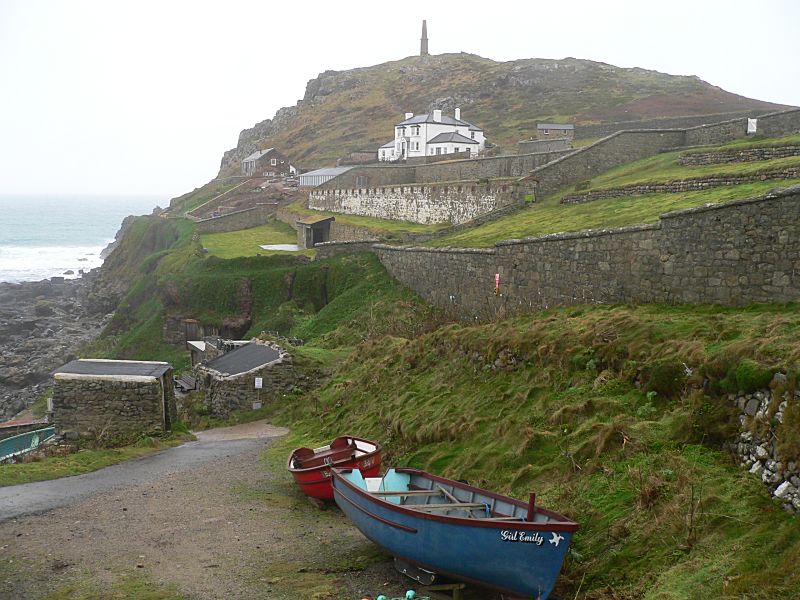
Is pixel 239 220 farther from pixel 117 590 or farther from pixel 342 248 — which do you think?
pixel 117 590

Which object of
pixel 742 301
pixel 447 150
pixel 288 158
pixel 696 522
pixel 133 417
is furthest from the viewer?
pixel 288 158

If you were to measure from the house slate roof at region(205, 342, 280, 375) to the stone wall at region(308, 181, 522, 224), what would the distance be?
14.1 m

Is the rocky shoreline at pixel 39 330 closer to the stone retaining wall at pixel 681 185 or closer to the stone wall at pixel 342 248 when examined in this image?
the stone wall at pixel 342 248

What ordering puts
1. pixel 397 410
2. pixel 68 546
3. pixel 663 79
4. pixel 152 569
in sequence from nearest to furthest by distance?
pixel 152 569
pixel 68 546
pixel 397 410
pixel 663 79

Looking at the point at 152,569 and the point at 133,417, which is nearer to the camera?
the point at 152,569

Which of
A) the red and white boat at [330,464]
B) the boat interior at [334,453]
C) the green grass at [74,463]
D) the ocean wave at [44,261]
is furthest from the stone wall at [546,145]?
the ocean wave at [44,261]

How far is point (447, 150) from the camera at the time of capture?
6844 cm

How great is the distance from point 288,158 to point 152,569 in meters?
96.8

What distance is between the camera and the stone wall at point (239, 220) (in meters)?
63.1

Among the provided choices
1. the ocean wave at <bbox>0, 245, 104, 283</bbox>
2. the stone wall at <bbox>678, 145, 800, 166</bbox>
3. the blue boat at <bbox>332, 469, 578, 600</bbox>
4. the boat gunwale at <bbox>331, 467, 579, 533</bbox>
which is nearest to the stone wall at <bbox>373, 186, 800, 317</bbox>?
the boat gunwale at <bbox>331, 467, 579, 533</bbox>

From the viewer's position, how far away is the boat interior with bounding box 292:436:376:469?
14969 millimetres

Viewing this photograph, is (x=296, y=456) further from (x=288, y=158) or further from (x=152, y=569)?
(x=288, y=158)

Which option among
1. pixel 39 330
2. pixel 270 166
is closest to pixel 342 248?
pixel 39 330

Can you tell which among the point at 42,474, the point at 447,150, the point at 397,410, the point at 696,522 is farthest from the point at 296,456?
the point at 447,150
